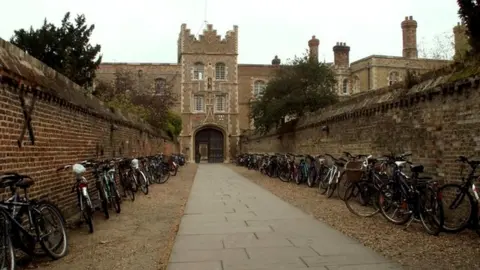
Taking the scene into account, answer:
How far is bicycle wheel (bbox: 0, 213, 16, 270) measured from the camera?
415cm

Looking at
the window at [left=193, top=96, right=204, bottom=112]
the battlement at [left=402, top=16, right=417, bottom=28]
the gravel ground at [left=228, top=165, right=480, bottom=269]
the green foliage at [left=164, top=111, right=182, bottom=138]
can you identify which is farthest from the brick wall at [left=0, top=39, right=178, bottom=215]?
the battlement at [left=402, top=16, right=417, bottom=28]

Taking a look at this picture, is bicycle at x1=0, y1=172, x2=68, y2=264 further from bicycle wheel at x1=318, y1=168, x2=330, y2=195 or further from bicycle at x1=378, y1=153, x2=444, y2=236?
bicycle wheel at x1=318, y1=168, x2=330, y2=195

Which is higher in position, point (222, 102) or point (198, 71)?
point (198, 71)

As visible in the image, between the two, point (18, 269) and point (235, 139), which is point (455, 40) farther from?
point (235, 139)

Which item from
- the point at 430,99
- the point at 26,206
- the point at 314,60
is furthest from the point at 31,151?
the point at 314,60

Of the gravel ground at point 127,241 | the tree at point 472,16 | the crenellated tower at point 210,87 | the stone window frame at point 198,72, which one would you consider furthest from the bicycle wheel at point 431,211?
the stone window frame at point 198,72

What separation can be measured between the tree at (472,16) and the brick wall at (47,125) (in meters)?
6.38

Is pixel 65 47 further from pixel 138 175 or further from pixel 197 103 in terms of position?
pixel 197 103

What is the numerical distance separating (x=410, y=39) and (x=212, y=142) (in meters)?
21.0

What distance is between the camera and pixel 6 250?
13.9 feet

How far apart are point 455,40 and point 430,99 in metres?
5.04

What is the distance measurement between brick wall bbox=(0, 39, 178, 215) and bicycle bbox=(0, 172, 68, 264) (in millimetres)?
528

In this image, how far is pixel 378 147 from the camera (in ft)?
36.3

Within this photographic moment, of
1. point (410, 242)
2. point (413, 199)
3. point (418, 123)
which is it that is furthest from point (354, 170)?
point (410, 242)
